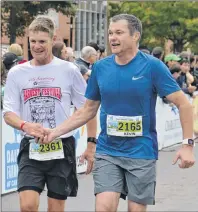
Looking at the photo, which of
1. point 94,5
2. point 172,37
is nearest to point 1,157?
point 172,37

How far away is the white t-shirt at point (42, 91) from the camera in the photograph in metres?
5.76

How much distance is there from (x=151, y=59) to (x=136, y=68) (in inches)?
5.4

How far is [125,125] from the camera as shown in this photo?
5.27 m

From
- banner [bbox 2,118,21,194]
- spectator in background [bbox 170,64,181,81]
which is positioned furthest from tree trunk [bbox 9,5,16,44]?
banner [bbox 2,118,21,194]

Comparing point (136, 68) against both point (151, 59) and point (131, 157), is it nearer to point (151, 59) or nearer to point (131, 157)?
point (151, 59)

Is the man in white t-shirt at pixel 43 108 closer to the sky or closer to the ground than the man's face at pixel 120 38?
closer to the ground

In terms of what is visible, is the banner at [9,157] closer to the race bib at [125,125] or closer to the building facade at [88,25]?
the race bib at [125,125]

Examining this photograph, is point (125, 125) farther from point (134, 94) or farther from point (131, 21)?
point (131, 21)

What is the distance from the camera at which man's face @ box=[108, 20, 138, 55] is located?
530 cm

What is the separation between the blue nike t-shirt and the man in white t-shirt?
0.50m

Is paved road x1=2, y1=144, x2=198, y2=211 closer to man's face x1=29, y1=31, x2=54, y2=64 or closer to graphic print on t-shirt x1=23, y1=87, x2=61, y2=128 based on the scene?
graphic print on t-shirt x1=23, y1=87, x2=61, y2=128

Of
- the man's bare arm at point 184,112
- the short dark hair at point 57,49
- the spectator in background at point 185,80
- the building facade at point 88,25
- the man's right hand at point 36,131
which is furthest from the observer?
the building facade at point 88,25

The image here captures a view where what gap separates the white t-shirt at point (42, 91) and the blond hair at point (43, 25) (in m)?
0.26

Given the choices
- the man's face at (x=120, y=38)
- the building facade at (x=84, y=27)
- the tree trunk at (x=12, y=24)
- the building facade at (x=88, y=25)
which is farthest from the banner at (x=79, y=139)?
the building facade at (x=88, y=25)
